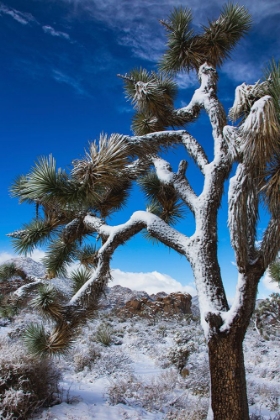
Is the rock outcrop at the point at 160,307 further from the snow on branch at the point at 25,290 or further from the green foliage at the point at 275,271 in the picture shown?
the snow on branch at the point at 25,290

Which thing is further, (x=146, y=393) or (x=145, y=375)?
(x=145, y=375)

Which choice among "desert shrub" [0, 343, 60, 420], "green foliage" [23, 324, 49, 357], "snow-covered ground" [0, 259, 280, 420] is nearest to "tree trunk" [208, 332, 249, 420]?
"snow-covered ground" [0, 259, 280, 420]

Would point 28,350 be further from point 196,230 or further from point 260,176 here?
point 260,176

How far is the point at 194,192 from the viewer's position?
18.3 feet

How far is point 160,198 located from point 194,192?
6.48 ft

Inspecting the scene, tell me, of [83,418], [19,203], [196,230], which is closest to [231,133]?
[196,230]

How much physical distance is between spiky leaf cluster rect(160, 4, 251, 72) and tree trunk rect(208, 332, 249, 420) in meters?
5.17

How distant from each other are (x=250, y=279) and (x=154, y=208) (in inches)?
145

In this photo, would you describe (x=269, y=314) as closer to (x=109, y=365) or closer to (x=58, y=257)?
(x=109, y=365)

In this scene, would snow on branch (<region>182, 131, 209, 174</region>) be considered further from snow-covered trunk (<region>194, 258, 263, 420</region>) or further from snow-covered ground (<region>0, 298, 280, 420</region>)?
snow-covered ground (<region>0, 298, 280, 420</region>)

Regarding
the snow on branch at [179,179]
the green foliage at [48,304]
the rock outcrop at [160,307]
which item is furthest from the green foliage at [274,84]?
the rock outcrop at [160,307]

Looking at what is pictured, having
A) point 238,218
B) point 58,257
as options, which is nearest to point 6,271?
point 58,257

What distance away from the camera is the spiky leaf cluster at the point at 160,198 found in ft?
24.4

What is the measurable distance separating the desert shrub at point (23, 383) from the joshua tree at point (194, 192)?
0.44m
